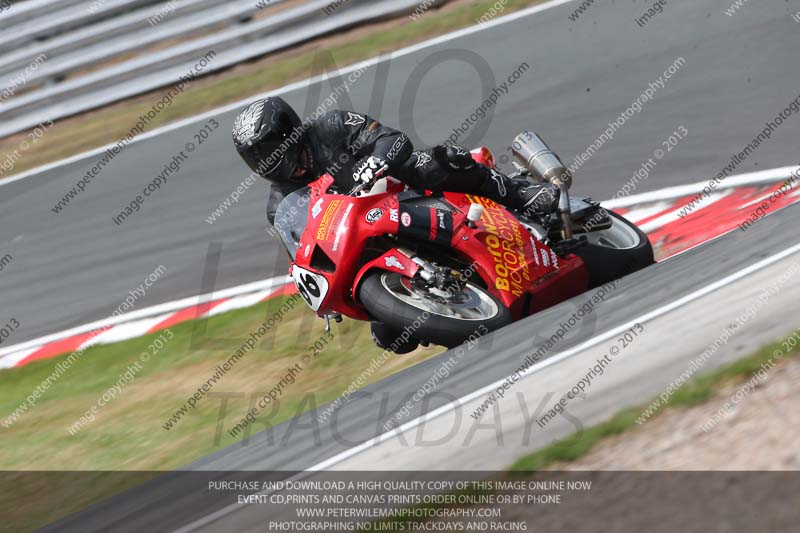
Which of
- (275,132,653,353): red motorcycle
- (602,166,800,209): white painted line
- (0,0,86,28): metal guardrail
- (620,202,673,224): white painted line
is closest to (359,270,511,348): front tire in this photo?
(275,132,653,353): red motorcycle

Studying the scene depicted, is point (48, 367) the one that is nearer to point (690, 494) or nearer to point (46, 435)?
point (46, 435)

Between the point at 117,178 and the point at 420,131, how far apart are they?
3536mm

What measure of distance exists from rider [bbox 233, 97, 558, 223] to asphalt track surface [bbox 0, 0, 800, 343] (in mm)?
1942

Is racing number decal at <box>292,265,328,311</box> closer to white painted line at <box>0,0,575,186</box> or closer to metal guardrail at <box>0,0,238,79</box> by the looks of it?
white painted line at <box>0,0,575,186</box>

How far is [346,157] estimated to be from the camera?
213 inches

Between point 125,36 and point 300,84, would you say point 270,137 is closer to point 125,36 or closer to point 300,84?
point 300,84

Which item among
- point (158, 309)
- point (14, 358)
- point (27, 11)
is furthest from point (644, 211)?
point (27, 11)

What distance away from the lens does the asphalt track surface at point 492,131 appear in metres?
7.41

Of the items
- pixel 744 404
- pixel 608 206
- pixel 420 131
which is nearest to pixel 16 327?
pixel 420 131

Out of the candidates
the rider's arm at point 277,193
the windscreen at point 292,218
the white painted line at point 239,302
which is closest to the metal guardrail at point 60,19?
the white painted line at point 239,302

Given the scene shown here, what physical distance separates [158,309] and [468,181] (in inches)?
145

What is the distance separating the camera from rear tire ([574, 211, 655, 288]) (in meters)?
5.47

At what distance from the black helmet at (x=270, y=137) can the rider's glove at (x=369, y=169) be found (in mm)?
529

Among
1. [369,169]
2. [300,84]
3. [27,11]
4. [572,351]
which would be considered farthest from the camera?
[27,11]
